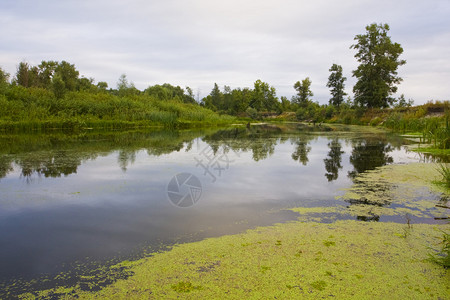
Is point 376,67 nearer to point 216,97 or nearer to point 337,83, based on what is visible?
point 337,83

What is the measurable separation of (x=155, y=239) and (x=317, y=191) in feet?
11.1

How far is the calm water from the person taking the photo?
320cm

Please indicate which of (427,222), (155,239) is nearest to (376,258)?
(427,222)

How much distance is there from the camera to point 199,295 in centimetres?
231

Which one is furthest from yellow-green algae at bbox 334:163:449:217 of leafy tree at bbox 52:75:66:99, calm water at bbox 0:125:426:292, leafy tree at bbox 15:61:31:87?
leafy tree at bbox 15:61:31:87

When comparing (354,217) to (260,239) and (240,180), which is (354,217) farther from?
(240,180)

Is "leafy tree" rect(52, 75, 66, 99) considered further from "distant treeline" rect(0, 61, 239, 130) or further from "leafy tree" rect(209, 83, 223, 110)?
"leafy tree" rect(209, 83, 223, 110)

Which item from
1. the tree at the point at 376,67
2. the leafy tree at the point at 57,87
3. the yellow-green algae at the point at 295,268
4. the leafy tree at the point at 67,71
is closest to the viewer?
the yellow-green algae at the point at 295,268

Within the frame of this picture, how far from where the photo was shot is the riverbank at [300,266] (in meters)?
2.37

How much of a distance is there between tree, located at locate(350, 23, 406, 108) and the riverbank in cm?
3605

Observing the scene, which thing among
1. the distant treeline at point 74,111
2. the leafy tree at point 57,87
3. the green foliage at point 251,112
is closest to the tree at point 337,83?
the green foliage at point 251,112

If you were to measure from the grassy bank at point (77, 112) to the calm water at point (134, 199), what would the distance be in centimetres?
1348

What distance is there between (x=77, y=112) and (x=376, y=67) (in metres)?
33.3

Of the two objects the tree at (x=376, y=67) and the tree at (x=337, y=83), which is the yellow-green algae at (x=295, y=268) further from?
the tree at (x=337, y=83)
